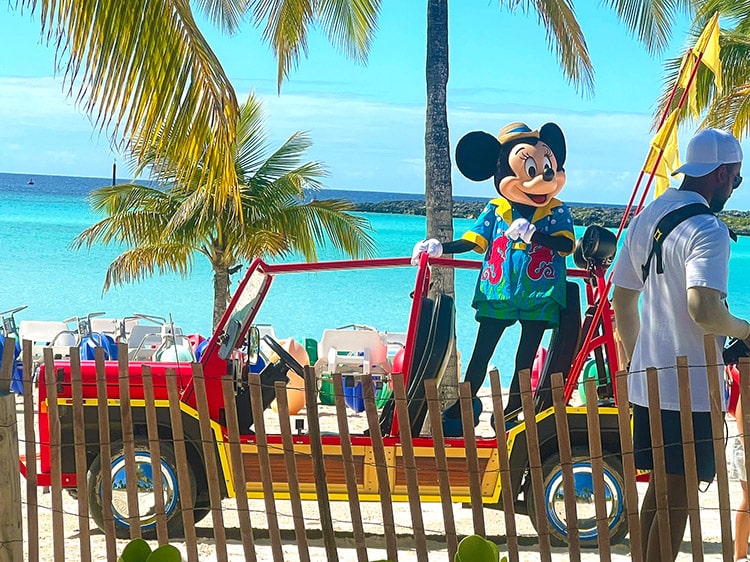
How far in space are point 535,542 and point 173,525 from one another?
80.8 inches

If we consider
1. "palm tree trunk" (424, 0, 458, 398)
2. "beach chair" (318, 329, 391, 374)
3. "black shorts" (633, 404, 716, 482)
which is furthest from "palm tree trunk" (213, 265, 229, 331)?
"black shorts" (633, 404, 716, 482)

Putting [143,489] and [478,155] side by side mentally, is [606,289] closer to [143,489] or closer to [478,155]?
[478,155]

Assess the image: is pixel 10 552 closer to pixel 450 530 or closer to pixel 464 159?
pixel 450 530

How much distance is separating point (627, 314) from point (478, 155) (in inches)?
112

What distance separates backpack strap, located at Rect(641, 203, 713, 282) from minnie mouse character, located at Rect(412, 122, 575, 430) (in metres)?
1.86

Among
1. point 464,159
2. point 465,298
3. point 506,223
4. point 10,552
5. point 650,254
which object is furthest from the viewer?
point 465,298

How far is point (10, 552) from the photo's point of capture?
346cm

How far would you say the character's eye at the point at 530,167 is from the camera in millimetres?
6441

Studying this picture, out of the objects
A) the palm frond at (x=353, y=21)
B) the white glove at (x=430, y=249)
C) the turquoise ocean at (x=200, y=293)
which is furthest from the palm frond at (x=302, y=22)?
the turquoise ocean at (x=200, y=293)

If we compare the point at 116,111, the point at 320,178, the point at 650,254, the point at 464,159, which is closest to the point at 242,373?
the point at 116,111

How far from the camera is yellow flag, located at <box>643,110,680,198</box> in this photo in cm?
519

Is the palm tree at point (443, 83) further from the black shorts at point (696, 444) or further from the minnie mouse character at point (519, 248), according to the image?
the black shorts at point (696, 444)

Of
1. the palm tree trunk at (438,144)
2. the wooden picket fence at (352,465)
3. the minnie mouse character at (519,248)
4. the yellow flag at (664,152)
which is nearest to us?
the wooden picket fence at (352,465)

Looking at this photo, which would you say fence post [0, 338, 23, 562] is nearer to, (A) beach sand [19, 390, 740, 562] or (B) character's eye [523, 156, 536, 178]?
(A) beach sand [19, 390, 740, 562]
